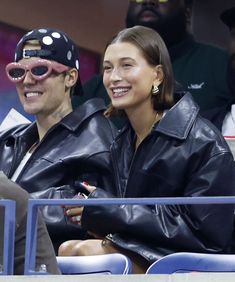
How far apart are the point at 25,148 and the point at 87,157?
1.44 feet

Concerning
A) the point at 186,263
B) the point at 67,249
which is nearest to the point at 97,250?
the point at 67,249

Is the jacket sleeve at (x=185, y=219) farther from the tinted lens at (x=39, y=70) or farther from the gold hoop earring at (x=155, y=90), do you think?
the tinted lens at (x=39, y=70)

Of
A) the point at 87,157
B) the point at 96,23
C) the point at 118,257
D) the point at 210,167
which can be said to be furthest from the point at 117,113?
the point at 96,23

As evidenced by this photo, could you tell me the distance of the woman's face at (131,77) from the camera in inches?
210

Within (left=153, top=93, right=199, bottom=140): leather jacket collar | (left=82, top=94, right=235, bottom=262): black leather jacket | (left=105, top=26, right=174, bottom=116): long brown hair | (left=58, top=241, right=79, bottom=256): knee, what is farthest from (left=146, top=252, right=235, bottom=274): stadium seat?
(left=105, top=26, right=174, bottom=116): long brown hair

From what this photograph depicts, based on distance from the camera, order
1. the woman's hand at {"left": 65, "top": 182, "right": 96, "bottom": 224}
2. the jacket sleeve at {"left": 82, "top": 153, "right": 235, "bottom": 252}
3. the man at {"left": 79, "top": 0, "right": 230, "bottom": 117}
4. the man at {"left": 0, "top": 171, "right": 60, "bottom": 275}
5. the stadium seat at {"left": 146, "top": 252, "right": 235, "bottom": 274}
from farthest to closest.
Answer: the man at {"left": 79, "top": 0, "right": 230, "bottom": 117}, the woman's hand at {"left": 65, "top": 182, "right": 96, "bottom": 224}, the jacket sleeve at {"left": 82, "top": 153, "right": 235, "bottom": 252}, the stadium seat at {"left": 146, "top": 252, "right": 235, "bottom": 274}, the man at {"left": 0, "top": 171, "right": 60, "bottom": 275}

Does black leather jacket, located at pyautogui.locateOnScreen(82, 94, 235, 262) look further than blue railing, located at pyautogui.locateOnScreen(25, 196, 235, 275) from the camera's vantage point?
Yes

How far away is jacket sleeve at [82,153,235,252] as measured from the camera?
16.2 ft

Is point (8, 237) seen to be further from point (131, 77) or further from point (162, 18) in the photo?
point (162, 18)

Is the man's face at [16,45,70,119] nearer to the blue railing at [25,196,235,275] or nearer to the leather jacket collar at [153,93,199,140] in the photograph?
the leather jacket collar at [153,93,199,140]

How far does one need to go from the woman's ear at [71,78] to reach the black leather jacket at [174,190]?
69cm

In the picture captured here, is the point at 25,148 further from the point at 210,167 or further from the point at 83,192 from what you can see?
the point at 210,167

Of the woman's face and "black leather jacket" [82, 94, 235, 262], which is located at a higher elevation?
the woman's face

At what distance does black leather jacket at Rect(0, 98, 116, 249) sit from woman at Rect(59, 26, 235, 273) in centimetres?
12
